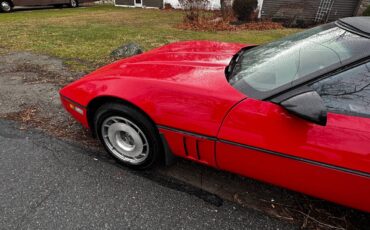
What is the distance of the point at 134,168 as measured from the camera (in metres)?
2.50

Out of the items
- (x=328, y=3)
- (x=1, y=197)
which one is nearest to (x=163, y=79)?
(x=1, y=197)

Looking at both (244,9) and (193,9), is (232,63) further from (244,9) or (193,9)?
(244,9)

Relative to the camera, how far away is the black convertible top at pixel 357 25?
76.3 inches

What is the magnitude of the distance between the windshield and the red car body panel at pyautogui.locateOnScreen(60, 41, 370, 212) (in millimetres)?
155

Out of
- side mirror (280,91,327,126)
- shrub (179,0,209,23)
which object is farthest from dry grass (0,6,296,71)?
side mirror (280,91,327,126)

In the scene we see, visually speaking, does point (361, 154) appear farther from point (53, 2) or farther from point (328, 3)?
point (53, 2)

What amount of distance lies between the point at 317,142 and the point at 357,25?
1.06 metres

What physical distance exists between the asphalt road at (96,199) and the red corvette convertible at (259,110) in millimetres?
235

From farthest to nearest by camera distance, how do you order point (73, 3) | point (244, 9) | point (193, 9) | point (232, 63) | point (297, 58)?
point (73, 3)
point (244, 9)
point (193, 9)
point (232, 63)
point (297, 58)

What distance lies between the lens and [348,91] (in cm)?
166

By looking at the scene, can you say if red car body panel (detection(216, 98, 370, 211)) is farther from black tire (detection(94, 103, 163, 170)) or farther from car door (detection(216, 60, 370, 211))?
black tire (detection(94, 103, 163, 170))

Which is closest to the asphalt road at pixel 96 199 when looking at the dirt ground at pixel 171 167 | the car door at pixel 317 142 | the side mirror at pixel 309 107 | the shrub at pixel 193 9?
the dirt ground at pixel 171 167

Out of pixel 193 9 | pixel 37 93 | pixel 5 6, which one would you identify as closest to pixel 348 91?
pixel 37 93

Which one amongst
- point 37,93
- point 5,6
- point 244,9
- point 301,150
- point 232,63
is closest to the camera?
point 301,150
